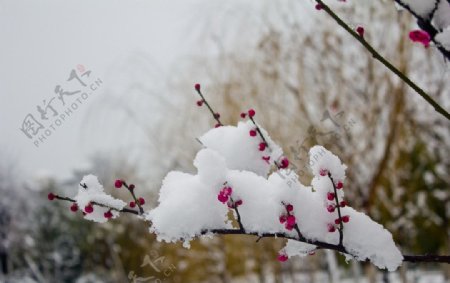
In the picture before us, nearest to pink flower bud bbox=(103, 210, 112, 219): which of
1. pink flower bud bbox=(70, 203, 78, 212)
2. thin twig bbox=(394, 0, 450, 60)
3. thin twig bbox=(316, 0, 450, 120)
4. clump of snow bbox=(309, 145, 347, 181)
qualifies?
pink flower bud bbox=(70, 203, 78, 212)

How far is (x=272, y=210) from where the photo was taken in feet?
4.24

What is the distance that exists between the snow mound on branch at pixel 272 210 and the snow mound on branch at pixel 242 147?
0.41 feet

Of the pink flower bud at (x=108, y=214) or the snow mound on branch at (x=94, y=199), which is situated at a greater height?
the snow mound on branch at (x=94, y=199)

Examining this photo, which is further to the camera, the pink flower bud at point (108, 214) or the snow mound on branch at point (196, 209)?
the pink flower bud at point (108, 214)

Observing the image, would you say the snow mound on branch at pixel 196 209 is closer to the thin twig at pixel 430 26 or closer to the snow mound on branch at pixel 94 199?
the snow mound on branch at pixel 94 199

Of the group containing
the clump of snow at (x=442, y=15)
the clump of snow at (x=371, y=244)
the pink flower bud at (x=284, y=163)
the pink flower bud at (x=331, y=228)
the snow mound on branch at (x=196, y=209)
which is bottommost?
the clump of snow at (x=371, y=244)

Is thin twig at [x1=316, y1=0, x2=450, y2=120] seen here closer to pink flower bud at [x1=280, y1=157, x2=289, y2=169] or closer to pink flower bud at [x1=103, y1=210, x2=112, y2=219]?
pink flower bud at [x1=280, y1=157, x2=289, y2=169]

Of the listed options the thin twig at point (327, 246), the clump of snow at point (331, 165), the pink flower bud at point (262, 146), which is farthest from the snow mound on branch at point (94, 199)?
the clump of snow at point (331, 165)

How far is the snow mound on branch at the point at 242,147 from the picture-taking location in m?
1.45

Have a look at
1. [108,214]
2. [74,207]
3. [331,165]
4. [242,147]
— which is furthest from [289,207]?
[74,207]

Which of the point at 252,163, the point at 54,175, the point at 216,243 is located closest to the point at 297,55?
the point at 252,163

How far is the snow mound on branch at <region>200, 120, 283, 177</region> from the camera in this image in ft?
4.76

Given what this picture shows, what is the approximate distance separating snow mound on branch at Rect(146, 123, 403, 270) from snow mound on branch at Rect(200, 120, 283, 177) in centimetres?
13

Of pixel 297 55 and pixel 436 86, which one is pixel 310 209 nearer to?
pixel 297 55
